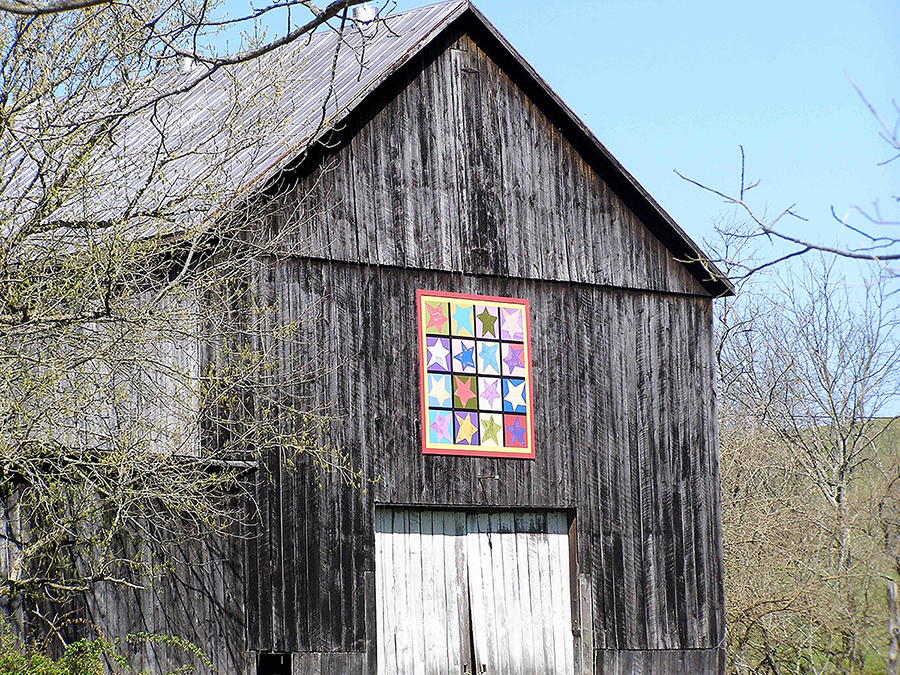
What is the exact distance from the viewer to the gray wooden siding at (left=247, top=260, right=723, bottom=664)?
1336 centimetres

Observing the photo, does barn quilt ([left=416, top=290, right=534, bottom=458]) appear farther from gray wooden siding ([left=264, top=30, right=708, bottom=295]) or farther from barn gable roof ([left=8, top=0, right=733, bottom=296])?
barn gable roof ([left=8, top=0, right=733, bottom=296])

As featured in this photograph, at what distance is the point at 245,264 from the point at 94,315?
277cm

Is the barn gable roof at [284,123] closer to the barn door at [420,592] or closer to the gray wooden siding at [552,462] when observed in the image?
the gray wooden siding at [552,462]

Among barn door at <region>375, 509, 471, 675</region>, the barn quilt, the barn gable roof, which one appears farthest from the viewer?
the barn quilt

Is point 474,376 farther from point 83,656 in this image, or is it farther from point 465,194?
point 83,656

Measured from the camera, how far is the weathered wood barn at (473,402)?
44.0 feet

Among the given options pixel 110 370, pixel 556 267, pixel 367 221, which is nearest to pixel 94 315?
pixel 110 370

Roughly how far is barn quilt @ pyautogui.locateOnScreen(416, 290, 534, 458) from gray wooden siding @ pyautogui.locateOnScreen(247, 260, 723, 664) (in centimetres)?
14

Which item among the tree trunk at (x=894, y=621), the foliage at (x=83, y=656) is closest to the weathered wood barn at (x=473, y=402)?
the foliage at (x=83, y=656)

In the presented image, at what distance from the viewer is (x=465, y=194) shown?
15.0m

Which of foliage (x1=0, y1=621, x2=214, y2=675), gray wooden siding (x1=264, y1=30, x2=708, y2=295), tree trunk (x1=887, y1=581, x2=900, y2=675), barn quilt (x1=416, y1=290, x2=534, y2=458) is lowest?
foliage (x1=0, y1=621, x2=214, y2=675)

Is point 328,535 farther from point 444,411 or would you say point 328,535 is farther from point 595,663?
point 595,663

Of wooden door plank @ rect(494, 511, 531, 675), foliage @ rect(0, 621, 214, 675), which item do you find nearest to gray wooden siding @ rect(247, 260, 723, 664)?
wooden door plank @ rect(494, 511, 531, 675)

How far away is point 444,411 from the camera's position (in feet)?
47.1
